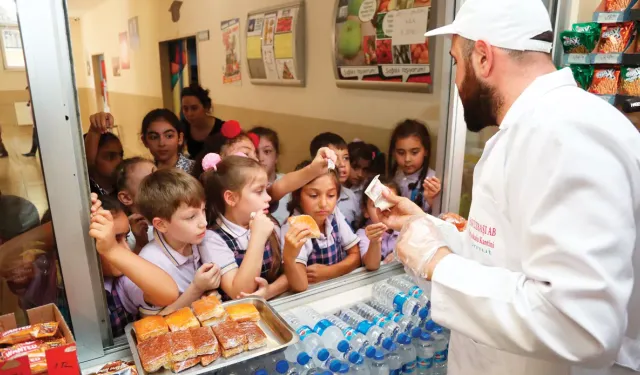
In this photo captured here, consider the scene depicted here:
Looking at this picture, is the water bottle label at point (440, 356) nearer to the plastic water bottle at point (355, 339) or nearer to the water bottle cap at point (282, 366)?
the plastic water bottle at point (355, 339)

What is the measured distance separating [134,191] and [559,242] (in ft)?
5.28

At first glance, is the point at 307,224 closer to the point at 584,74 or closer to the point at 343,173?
the point at 343,173

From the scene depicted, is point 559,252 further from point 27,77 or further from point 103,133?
point 103,133

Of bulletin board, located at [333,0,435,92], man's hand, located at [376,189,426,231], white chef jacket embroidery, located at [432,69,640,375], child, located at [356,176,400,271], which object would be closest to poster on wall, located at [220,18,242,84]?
bulletin board, located at [333,0,435,92]

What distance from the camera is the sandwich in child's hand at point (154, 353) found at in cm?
116

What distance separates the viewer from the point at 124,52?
5129 millimetres

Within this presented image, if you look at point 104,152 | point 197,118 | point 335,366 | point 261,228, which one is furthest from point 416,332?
point 197,118

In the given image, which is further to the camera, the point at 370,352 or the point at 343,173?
the point at 343,173

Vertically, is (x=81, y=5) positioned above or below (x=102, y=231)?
above

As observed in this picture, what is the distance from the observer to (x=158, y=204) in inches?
59.6

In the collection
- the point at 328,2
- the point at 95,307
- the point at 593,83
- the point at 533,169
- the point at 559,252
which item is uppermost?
the point at 328,2

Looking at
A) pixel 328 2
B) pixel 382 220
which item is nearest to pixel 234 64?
pixel 328 2

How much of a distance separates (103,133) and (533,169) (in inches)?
79.9

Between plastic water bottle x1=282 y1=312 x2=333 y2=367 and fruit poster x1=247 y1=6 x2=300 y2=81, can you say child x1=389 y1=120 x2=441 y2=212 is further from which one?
fruit poster x1=247 y1=6 x2=300 y2=81
